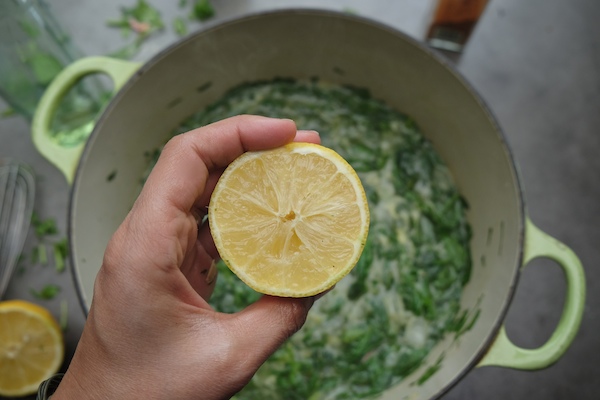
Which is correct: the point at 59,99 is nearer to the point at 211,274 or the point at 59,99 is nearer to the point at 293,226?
the point at 211,274

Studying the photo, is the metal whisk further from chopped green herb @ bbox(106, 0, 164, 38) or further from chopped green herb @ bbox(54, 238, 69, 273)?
chopped green herb @ bbox(106, 0, 164, 38)

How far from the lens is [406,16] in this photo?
4.73 feet

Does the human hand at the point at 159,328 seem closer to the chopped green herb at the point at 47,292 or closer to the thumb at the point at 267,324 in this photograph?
the thumb at the point at 267,324

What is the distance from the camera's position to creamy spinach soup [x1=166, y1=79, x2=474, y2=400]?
1.15 metres

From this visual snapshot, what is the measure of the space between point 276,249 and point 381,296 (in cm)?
49

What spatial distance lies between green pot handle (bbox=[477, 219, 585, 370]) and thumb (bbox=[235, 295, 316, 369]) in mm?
392

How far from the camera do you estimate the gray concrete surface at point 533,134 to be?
126 centimetres

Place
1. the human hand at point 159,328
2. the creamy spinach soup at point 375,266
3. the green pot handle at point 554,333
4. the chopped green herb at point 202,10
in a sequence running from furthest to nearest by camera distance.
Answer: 1. the chopped green herb at point 202,10
2. the creamy spinach soup at point 375,266
3. the green pot handle at point 554,333
4. the human hand at point 159,328

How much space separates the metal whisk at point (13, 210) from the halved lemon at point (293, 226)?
829 mm

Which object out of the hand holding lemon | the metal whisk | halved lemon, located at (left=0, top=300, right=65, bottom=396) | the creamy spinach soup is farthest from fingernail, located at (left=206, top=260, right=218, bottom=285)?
the metal whisk

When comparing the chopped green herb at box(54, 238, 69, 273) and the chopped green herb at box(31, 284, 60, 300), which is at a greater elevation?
the chopped green herb at box(54, 238, 69, 273)

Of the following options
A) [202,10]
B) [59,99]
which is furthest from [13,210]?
[202,10]

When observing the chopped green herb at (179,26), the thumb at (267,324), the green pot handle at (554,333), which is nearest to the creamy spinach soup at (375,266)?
the green pot handle at (554,333)

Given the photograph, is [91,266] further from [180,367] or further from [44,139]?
[180,367]
